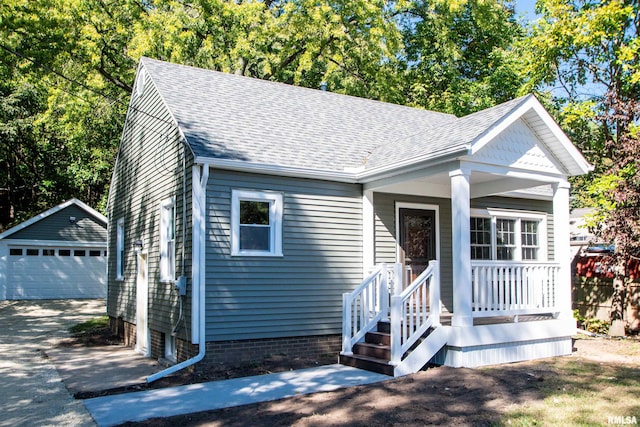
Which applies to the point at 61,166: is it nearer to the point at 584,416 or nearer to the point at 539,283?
the point at 539,283

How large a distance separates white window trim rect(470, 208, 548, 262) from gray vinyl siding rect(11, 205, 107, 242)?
19.4 metres

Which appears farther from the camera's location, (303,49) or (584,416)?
(303,49)

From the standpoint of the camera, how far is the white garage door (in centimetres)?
2467

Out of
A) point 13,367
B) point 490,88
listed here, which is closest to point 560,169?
point 13,367

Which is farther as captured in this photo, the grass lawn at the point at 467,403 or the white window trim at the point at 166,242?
the white window trim at the point at 166,242

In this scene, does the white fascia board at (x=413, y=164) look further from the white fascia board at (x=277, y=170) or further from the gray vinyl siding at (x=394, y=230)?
the gray vinyl siding at (x=394, y=230)

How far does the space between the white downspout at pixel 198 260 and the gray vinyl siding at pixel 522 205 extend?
6.16 metres

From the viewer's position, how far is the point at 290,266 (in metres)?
10.5

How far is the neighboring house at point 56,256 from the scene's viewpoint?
24578 millimetres

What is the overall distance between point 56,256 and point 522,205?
2054cm

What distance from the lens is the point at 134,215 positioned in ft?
45.5

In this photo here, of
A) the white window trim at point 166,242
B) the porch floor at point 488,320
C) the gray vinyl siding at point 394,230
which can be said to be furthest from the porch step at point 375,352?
the white window trim at point 166,242

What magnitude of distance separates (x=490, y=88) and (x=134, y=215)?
592 inches

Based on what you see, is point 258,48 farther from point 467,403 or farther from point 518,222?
point 467,403
